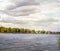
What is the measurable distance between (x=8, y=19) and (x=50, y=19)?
0.80 meters

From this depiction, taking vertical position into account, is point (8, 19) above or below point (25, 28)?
above

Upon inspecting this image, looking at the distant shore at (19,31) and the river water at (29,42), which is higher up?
the distant shore at (19,31)

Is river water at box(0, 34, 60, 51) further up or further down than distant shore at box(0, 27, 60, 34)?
further down

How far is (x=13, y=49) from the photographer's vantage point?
2104 millimetres

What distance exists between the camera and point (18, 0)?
2.11 m

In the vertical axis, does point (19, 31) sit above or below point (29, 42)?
above

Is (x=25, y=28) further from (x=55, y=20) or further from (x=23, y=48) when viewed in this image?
Result: (x=55, y=20)

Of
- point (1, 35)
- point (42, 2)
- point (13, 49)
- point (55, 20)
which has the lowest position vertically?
point (13, 49)

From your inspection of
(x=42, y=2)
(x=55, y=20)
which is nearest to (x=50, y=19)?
(x=55, y=20)

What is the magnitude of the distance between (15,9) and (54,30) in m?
0.84

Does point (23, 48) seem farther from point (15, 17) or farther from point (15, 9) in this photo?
point (15, 9)

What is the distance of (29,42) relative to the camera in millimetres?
2160

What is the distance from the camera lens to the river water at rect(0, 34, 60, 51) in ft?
6.91

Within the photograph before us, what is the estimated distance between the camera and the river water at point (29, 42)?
2105 mm
